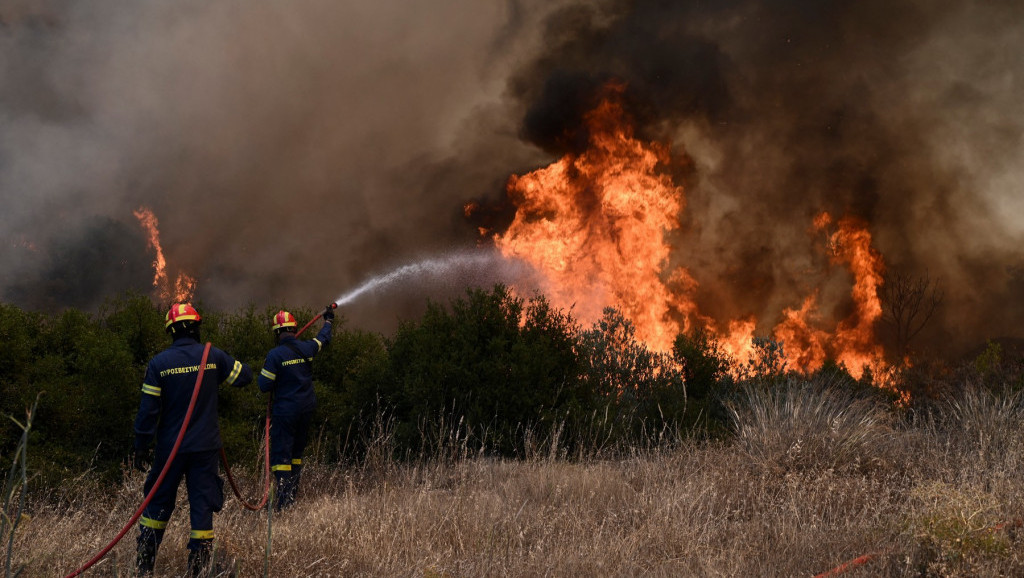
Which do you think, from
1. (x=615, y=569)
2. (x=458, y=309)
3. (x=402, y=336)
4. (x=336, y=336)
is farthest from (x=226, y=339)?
(x=615, y=569)

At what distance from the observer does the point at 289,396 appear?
28.2 ft

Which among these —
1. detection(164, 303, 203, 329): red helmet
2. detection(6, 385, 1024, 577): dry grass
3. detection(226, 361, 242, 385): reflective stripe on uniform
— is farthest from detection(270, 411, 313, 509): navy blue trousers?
detection(164, 303, 203, 329): red helmet

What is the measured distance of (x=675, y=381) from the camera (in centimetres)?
1342

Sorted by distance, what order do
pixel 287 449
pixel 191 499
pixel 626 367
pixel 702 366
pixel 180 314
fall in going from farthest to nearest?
pixel 626 367
pixel 702 366
pixel 287 449
pixel 180 314
pixel 191 499

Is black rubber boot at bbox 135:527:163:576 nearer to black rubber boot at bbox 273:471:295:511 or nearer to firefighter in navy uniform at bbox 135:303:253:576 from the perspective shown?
firefighter in navy uniform at bbox 135:303:253:576

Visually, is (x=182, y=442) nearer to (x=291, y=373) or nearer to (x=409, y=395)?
(x=291, y=373)

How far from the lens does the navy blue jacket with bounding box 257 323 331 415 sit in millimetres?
8531

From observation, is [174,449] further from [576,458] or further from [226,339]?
[226,339]

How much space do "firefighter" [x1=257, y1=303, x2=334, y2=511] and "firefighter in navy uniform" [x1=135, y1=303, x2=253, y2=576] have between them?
2649 mm

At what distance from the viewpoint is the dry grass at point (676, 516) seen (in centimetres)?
490

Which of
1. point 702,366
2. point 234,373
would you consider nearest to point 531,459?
point 234,373

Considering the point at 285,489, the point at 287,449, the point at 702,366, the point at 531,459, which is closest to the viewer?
the point at 285,489

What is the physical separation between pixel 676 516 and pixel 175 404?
4464 mm

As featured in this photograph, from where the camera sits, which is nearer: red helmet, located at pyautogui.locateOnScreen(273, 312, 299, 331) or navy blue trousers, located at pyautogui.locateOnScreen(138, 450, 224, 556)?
navy blue trousers, located at pyautogui.locateOnScreen(138, 450, 224, 556)
